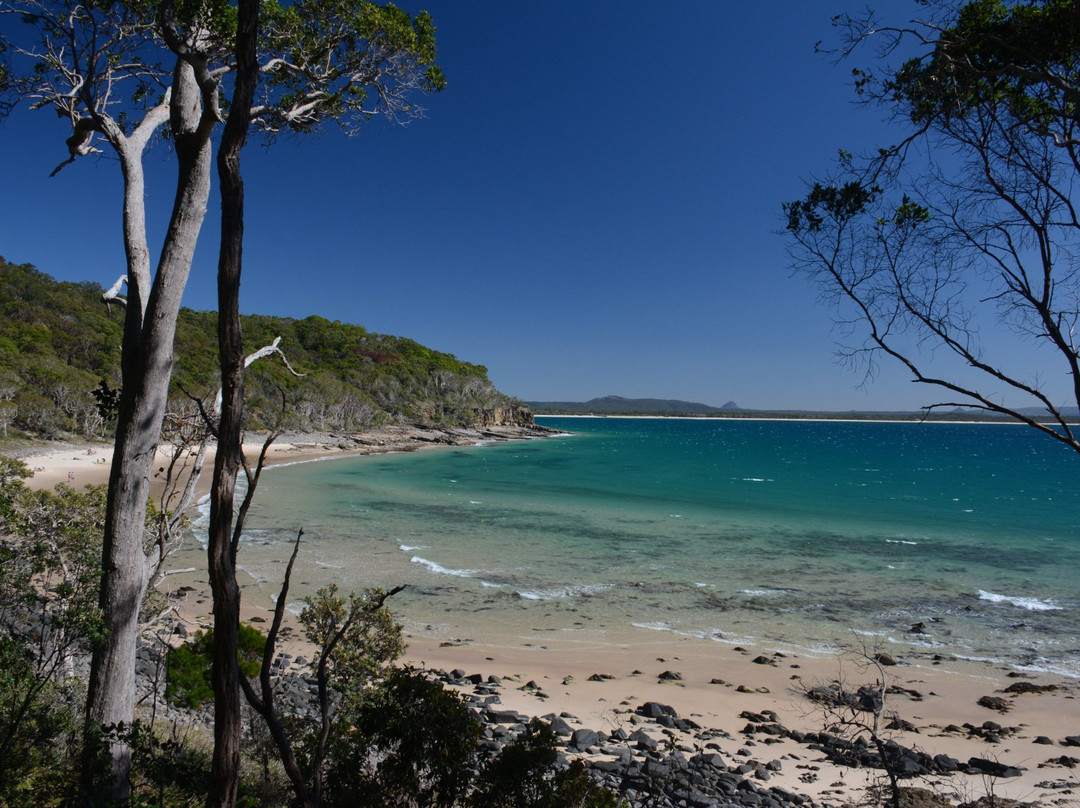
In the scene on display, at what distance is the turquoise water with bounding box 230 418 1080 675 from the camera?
14.5m

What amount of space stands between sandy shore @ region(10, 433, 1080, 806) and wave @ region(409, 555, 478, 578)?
4753 mm

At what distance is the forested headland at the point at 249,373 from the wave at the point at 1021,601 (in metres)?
19.7

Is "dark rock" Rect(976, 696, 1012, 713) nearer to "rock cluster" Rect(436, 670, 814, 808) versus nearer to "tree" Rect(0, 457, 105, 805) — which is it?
"rock cluster" Rect(436, 670, 814, 808)

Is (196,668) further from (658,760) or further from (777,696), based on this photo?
(777,696)

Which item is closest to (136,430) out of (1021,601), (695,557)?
(695,557)

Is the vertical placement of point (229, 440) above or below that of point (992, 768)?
above

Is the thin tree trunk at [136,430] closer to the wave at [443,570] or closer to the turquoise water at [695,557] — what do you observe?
the turquoise water at [695,557]

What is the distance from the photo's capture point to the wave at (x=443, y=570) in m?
18.2

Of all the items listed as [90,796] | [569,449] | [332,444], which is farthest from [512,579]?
[569,449]

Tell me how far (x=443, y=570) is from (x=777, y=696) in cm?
1070

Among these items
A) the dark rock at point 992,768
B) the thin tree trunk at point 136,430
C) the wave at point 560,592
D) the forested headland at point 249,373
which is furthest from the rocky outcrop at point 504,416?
the thin tree trunk at point 136,430

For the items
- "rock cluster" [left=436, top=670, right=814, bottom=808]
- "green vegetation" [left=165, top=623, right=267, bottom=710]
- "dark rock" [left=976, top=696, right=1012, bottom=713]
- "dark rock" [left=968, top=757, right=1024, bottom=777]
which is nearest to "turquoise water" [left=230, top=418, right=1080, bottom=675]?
"dark rock" [left=976, top=696, right=1012, bottom=713]

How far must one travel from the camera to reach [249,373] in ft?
181

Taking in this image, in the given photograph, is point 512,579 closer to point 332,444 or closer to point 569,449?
point 332,444
